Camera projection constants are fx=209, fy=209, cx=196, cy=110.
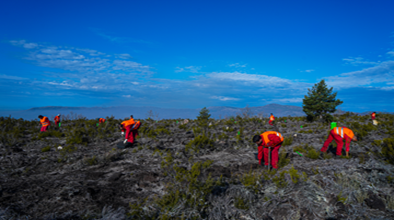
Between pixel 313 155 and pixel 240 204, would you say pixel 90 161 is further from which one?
pixel 313 155

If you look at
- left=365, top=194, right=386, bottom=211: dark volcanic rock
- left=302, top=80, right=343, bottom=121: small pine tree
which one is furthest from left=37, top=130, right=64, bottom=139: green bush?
left=302, top=80, right=343, bottom=121: small pine tree

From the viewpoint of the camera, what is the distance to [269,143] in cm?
680

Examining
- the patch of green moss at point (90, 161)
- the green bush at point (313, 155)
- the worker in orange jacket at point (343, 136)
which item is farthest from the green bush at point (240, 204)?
the patch of green moss at point (90, 161)

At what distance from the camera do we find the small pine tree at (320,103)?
18.8 metres

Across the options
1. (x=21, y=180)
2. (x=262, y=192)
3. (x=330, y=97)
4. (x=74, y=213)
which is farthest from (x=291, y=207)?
(x=330, y=97)

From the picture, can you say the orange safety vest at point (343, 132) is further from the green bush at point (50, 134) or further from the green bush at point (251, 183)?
the green bush at point (50, 134)

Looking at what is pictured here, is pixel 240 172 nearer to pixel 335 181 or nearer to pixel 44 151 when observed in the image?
pixel 335 181

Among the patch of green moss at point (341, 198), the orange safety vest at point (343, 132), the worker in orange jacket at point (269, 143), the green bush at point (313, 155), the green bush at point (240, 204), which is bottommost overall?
the green bush at point (240, 204)

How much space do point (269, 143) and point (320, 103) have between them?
49.6 ft

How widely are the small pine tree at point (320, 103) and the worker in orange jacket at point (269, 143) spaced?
14.5 metres

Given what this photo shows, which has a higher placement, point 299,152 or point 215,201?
point 299,152

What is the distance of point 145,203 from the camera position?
490cm

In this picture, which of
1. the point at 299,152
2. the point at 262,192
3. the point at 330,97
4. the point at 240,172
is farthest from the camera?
the point at 330,97

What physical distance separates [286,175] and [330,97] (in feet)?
54.2
